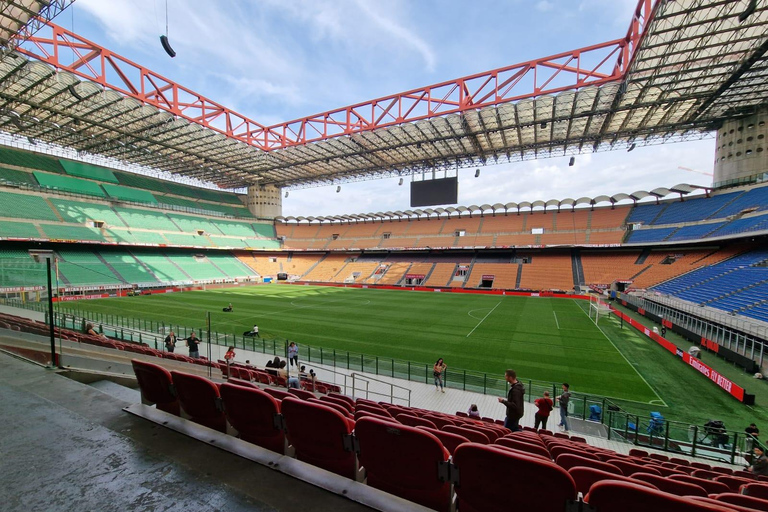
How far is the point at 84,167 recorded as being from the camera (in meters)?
48.5

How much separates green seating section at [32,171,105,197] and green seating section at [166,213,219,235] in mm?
9742

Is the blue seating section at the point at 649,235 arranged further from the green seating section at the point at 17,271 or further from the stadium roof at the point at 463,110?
the green seating section at the point at 17,271

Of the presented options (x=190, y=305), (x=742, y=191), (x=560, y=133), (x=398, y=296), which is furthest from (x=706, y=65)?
(x=190, y=305)

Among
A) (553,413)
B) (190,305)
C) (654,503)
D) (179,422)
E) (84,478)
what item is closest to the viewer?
(654,503)

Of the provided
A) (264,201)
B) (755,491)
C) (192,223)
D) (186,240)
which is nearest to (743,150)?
(755,491)

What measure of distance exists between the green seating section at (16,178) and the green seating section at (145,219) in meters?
8.92

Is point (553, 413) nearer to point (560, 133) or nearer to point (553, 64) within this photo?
point (553, 64)

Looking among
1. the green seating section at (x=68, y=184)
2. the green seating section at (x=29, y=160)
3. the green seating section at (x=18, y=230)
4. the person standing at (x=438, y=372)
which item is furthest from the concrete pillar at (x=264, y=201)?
the person standing at (x=438, y=372)

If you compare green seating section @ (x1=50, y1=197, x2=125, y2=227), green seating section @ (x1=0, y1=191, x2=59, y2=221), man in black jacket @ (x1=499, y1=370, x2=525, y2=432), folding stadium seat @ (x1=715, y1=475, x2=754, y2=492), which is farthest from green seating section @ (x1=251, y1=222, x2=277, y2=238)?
folding stadium seat @ (x1=715, y1=475, x2=754, y2=492)

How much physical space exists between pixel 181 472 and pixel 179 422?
1044mm

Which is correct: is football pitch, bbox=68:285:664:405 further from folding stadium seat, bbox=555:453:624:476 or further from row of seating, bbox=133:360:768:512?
row of seating, bbox=133:360:768:512

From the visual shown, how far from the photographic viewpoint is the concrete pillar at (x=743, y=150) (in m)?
31.0

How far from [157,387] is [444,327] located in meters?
20.1

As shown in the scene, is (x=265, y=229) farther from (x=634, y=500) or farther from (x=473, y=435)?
(x=634, y=500)
